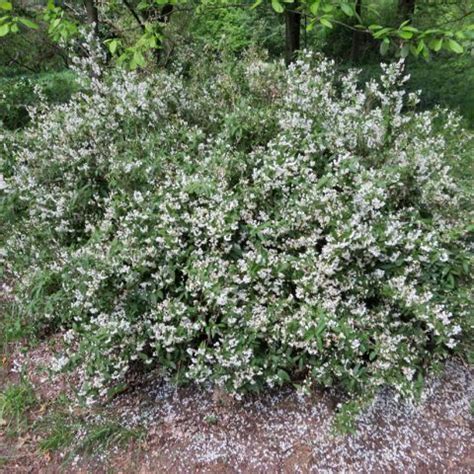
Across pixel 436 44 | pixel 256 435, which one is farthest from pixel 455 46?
pixel 256 435

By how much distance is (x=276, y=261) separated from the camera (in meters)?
2.37

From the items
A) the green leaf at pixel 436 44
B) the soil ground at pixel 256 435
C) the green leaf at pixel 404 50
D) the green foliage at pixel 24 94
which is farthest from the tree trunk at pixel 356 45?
the soil ground at pixel 256 435

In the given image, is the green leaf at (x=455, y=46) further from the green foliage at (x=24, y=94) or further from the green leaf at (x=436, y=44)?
the green foliage at (x=24, y=94)

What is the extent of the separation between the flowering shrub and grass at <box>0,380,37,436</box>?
52 cm

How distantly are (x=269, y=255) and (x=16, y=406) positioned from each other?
185 centimetres

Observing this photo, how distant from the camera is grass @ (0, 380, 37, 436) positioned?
2.68 m

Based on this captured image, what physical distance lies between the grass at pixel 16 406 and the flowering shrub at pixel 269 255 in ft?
1.69

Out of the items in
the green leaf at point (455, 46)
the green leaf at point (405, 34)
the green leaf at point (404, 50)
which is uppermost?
the green leaf at point (405, 34)

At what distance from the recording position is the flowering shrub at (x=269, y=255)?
233 cm

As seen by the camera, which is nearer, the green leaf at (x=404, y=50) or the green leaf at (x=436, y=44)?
the green leaf at (x=436, y=44)

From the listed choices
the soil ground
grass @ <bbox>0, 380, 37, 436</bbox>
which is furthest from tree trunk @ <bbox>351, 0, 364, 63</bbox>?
grass @ <bbox>0, 380, 37, 436</bbox>

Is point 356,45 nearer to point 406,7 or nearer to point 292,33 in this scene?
point 406,7

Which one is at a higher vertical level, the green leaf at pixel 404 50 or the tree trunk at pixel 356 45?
the green leaf at pixel 404 50

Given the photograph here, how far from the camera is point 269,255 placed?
7.78 feet
